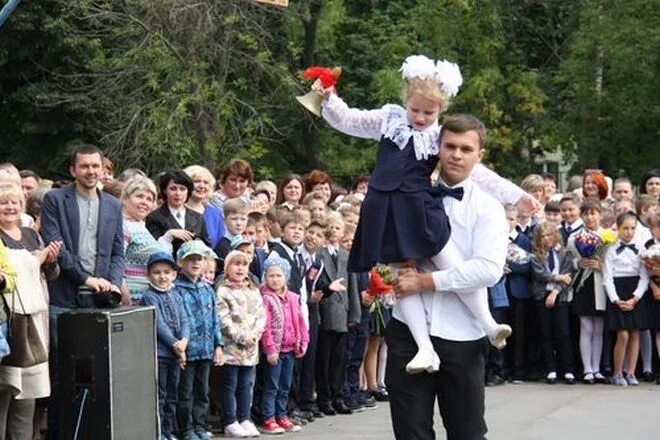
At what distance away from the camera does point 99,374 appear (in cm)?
902

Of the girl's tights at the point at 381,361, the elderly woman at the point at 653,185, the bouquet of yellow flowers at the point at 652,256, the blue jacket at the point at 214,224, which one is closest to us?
the blue jacket at the point at 214,224

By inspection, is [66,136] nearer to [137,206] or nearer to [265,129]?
[265,129]

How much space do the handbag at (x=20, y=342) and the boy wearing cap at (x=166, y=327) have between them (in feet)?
5.15

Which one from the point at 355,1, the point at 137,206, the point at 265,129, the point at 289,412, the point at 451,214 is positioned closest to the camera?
the point at 451,214

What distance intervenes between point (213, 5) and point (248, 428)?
1425cm

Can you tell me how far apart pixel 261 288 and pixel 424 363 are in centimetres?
576

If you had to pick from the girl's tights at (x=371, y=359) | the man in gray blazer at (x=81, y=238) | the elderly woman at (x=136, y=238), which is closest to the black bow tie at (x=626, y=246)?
the girl's tights at (x=371, y=359)

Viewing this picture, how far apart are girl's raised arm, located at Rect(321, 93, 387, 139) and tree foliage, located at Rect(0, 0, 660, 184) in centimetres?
1725

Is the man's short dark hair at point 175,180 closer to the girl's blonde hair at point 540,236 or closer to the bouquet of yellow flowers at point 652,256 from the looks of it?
the girl's blonde hair at point 540,236

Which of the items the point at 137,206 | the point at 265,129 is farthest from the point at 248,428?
the point at 265,129

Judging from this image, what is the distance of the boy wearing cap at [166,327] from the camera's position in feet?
32.9

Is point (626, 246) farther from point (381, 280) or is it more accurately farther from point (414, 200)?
point (414, 200)

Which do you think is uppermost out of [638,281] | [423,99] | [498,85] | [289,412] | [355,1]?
[355,1]

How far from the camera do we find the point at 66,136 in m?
28.0
